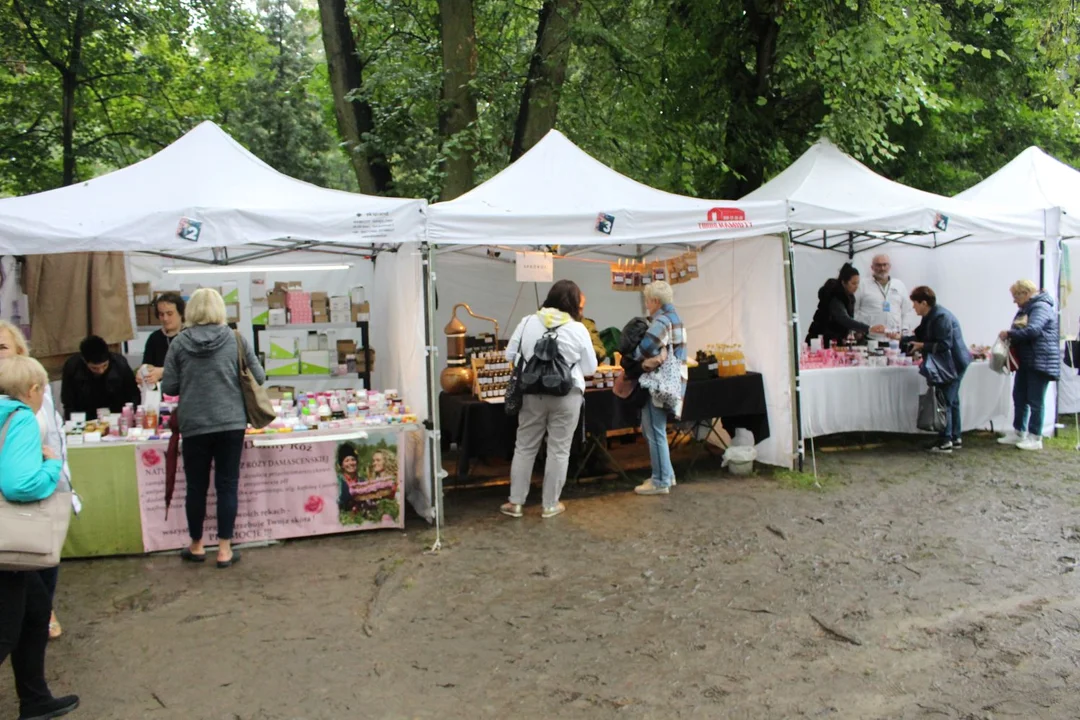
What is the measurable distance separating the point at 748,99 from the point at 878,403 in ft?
14.9

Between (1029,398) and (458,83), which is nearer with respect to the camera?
(1029,398)

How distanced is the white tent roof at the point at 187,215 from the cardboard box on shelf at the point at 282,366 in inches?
77.7

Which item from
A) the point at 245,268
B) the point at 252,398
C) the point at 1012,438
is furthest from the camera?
the point at 1012,438

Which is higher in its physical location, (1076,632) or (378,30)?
(378,30)

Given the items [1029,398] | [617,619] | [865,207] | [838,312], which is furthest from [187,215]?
[1029,398]

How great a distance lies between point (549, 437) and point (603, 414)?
857mm

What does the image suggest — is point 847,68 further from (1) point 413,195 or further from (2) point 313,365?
(2) point 313,365

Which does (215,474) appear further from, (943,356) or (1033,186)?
(1033,186)

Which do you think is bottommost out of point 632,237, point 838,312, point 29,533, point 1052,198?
point 29,533

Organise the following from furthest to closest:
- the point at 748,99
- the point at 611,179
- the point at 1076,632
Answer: the point at 748,99 → the point at 611,179 → the point at 1076,632

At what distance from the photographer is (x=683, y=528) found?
17.4ft

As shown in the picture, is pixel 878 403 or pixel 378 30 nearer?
pixel 878 403

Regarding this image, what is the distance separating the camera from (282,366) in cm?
705

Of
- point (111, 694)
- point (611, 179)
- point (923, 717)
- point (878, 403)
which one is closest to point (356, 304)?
point (611, 179)
